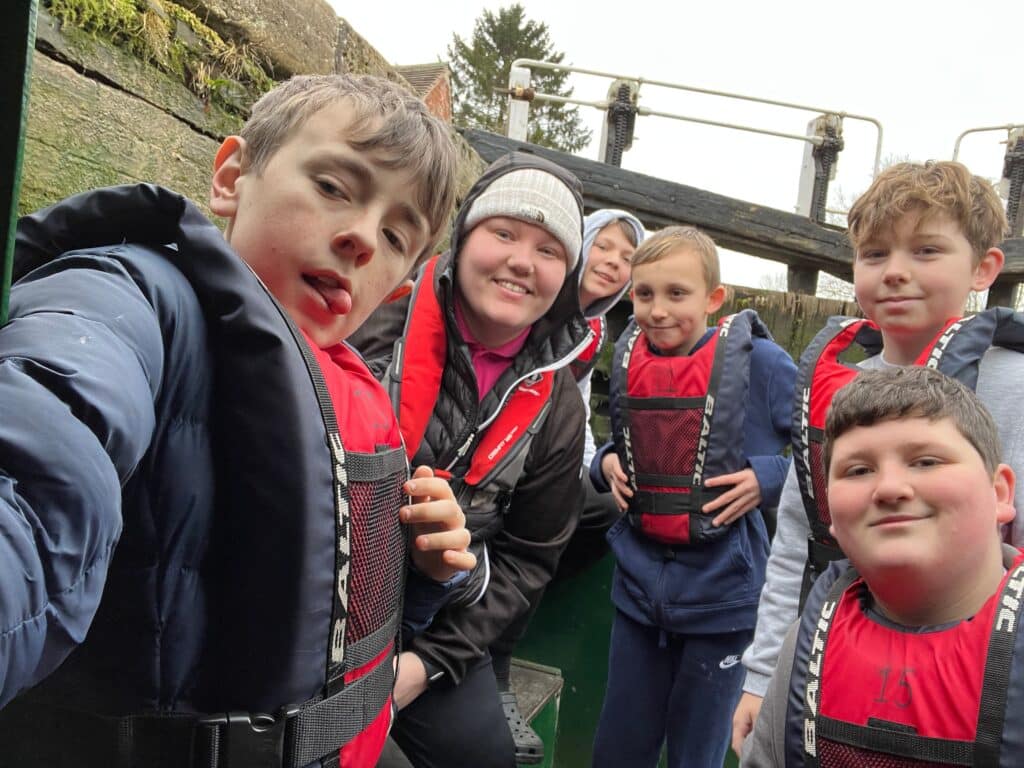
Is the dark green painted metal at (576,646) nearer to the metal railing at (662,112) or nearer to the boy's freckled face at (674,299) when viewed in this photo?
the boy's freckled face at (674,299)

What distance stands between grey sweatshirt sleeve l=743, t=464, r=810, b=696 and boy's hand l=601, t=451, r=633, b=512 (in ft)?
2.52

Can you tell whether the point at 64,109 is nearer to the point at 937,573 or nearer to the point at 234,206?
the point at 234,206

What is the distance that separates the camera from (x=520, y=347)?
222cm

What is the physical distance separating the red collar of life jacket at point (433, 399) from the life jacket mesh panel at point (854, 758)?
1000 mm

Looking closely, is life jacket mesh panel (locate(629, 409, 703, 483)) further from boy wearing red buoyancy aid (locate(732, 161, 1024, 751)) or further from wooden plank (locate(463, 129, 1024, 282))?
wooden plank (locate(463, 129, 1024, 282))

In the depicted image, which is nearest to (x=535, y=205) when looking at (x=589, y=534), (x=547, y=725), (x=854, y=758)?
(x=854, y=758)

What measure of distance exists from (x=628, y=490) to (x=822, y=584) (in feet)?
4.19

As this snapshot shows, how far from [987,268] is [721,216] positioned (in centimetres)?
594

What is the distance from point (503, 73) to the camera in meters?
28.4

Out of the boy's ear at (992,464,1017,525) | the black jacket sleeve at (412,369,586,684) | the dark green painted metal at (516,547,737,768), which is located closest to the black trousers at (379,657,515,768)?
the black jacket sleeve at (412,369,586,684)

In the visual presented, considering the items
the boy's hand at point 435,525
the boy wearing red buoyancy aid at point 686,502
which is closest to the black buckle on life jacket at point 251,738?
the boy's hand at point 435,525

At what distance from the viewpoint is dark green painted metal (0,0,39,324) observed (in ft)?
1.81

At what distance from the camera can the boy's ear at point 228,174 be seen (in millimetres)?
1196

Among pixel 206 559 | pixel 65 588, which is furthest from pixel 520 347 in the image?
pixel 65 588
